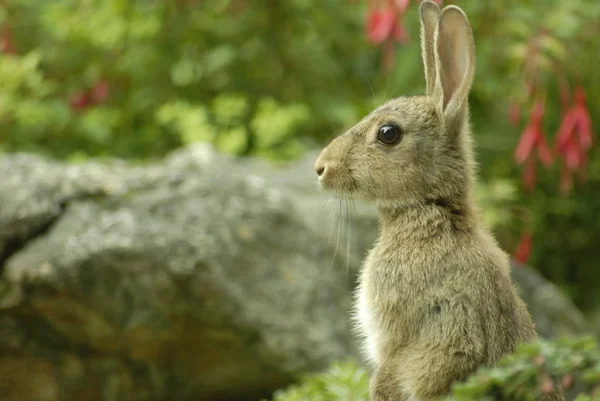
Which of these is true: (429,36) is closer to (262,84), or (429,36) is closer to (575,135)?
(575,135)

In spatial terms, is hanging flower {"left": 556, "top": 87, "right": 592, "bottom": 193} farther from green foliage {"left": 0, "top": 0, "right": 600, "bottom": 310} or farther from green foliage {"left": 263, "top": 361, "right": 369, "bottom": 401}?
green foliage {"left": 263, "top": 361, "right": 369, "bottom": 401}

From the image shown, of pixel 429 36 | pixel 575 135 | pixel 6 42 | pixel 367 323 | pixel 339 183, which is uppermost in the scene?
pixel 6 42

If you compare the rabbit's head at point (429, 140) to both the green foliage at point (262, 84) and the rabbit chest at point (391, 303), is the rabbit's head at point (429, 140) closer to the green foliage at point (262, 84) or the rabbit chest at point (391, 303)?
the rabbit chest at point (391, 303)

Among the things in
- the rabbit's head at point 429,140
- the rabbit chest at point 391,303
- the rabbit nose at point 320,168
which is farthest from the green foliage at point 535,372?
the rabbit nose at point 320,168

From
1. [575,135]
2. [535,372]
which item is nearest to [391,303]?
[535,372]

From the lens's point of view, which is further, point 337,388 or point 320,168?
point 337,388

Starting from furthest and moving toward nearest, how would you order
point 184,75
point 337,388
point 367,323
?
point 184,75 < point 337,388 < point 367,323
